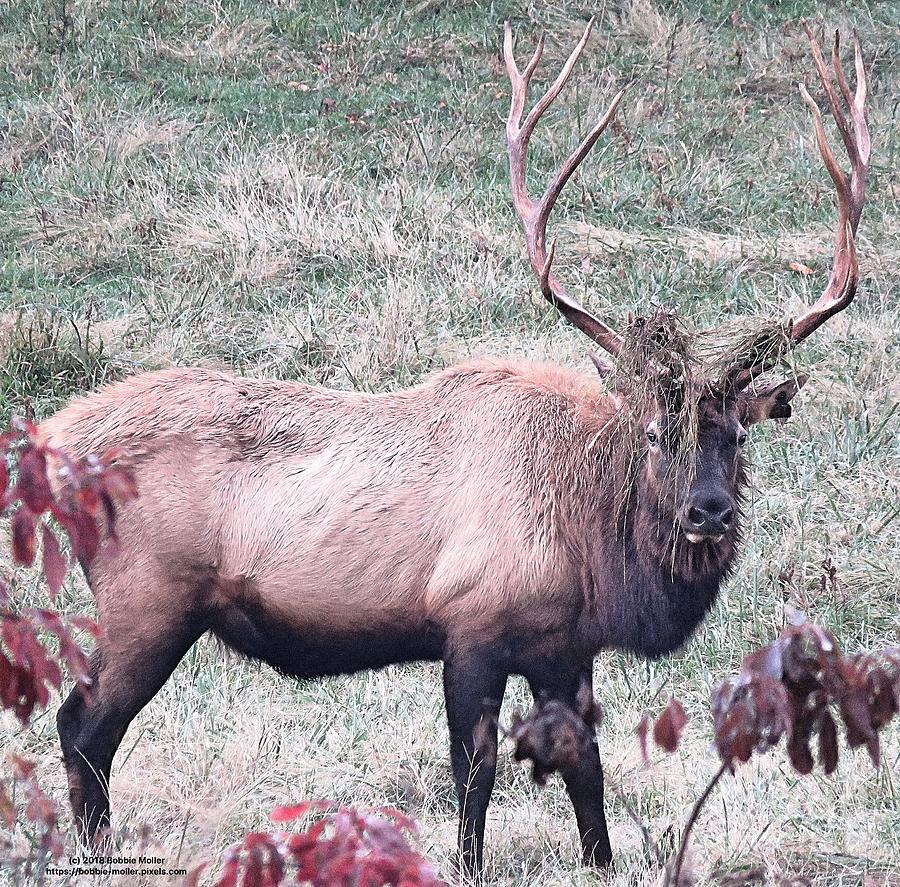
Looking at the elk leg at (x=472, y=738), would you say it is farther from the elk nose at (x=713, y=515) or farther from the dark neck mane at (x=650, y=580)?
the elk nose at (x=713, y=515)

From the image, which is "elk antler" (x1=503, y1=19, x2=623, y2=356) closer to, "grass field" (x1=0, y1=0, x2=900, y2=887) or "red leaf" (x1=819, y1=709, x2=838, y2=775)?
"grass field" (x1=0, y1=0, x2=900, y2=887)

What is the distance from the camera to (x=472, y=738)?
4449 millimetres

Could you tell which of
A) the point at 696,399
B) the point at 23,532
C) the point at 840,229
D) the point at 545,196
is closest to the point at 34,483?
the point at 23,532

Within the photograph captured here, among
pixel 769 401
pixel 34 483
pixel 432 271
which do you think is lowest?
pixel 432 271

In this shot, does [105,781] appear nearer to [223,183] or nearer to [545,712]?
[545,712]

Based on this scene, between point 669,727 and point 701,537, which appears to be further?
point 701,537

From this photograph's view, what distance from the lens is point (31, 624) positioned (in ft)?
7.47

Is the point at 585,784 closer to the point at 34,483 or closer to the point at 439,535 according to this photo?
the point at 439,535

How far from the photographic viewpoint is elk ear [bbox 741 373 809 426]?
15.5 feet

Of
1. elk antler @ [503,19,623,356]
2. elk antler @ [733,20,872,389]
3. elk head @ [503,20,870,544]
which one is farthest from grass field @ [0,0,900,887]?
elk antler @ [503,19,623,356]

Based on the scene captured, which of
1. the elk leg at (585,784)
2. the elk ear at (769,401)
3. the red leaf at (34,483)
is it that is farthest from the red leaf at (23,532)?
the elk ear at (769,401)

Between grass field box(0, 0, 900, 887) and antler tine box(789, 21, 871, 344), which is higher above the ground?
antler tine box(789, 21, 871, 344)

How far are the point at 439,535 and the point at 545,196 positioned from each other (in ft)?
4.83

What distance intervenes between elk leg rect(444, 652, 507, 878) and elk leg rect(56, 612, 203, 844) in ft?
3.08
